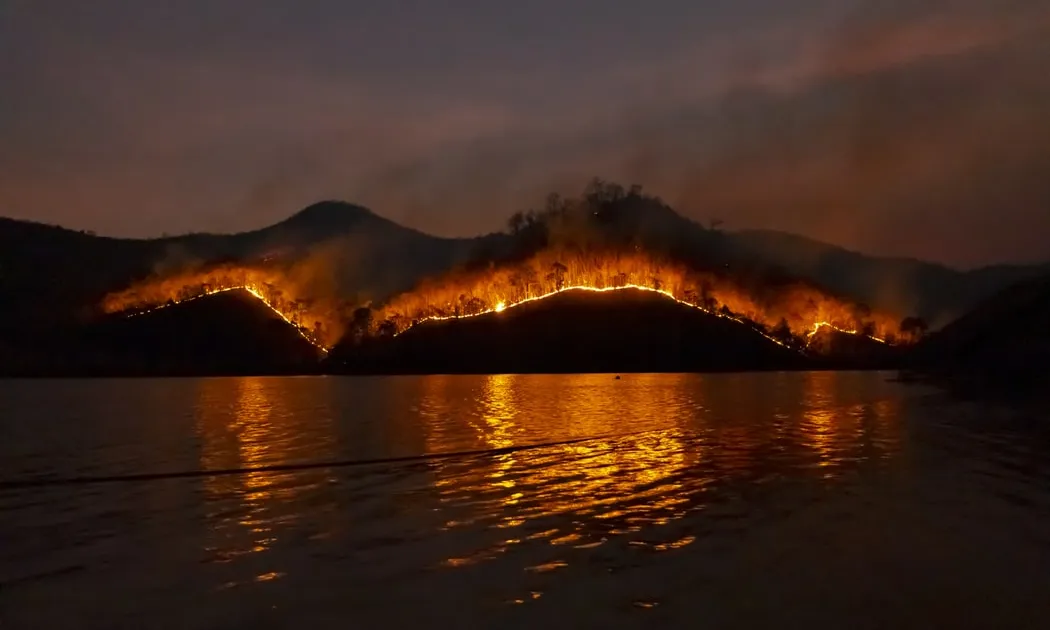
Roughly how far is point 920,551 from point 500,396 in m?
48.1

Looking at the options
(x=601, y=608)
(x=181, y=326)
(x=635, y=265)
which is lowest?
(x=601, y=608)

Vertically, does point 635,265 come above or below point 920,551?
above

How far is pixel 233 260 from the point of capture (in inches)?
6668

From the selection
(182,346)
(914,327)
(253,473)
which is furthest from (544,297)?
(253,473)

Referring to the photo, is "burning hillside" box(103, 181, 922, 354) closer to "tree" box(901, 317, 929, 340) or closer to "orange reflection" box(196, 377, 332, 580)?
"tree" box(901, 317, 929, 340)

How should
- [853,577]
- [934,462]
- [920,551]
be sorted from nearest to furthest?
[853,577], [920,551], [934,462]

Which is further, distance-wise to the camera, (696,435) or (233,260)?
(233,260)

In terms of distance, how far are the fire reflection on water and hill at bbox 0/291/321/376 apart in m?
104

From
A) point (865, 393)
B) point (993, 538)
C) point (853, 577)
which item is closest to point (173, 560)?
point (853, 577)

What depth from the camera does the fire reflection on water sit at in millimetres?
14953

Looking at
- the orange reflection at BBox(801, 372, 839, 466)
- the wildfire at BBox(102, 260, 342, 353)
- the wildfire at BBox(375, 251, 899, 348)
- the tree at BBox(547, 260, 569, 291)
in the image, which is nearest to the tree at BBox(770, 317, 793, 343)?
the wildfire at BBox(375, 251, 899, 348)

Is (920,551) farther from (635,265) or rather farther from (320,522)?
(635,265)

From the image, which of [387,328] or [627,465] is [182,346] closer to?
[387,328]

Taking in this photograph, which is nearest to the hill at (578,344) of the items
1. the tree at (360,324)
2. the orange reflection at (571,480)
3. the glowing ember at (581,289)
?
the glowing ember at (581,289)
